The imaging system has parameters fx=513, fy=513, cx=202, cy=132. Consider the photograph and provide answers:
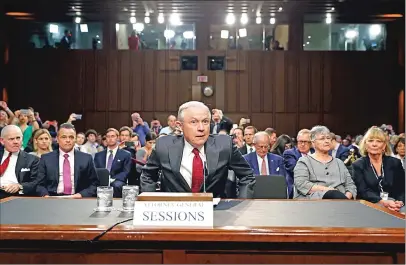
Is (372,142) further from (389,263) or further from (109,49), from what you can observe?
(109,49)

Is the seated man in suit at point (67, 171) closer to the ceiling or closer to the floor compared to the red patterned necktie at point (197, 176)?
closer to the floor

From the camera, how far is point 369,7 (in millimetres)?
12961

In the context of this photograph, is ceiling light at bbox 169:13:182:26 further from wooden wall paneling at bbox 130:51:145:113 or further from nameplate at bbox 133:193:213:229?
nameplate at bbox 133:193:213:229

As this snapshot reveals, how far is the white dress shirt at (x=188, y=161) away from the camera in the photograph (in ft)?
9.72

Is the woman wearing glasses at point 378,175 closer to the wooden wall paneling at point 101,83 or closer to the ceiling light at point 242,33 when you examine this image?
the ceiling light at point 242,33

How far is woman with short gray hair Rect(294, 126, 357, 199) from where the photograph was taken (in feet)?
13.0

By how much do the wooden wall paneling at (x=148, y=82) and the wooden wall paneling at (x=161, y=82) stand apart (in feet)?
0.35

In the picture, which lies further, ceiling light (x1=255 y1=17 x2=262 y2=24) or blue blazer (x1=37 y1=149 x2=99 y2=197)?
ceiling light (x1=255 y1=17 x2=262 y2=24)

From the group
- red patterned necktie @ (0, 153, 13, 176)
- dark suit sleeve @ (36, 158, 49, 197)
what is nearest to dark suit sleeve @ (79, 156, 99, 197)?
dark suit sleeve @ (36, 158, 49, 197)

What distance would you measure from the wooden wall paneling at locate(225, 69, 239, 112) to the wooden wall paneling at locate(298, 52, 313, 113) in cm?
168

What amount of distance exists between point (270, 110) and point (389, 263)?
11643mm

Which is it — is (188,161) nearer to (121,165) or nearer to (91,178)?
(91,178)

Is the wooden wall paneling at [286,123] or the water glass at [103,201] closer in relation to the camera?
the water glass at [103,201]

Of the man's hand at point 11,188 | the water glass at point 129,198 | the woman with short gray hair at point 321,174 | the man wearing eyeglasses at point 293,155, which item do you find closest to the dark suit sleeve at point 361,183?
the woman with short gray hair at point 321,174
